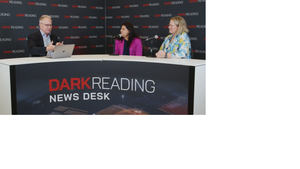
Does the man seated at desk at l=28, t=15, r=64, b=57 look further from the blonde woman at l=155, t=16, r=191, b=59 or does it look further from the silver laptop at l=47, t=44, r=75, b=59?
the blonde woman at l=155, t=16, r=191, b=59

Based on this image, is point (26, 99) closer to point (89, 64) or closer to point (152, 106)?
point (89, 64)

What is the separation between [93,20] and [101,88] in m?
3.81

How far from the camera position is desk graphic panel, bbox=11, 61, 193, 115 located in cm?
326

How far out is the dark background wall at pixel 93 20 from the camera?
5.52 m

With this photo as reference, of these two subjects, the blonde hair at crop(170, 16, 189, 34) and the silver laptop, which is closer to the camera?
the silver laptop

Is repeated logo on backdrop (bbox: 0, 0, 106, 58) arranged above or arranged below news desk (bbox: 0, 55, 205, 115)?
above

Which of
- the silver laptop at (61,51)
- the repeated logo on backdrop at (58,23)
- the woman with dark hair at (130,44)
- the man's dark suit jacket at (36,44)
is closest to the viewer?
the silver laptop at (61,51)

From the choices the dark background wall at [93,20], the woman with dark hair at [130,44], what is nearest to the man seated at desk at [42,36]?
the woman with dark hair at [130,44]

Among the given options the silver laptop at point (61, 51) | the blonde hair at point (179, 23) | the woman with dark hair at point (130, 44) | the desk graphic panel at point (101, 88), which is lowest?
the desk graphic panel at point (101, 88)

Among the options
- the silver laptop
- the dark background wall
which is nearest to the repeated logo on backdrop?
the dark background wall

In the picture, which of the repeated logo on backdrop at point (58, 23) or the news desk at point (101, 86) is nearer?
the news desk at point (101, 86)

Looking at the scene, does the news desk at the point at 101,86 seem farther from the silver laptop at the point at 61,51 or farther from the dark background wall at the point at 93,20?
the dark background wall at the point at 93,20

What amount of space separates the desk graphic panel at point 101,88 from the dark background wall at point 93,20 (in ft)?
8.53

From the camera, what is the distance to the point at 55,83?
3.44 m
